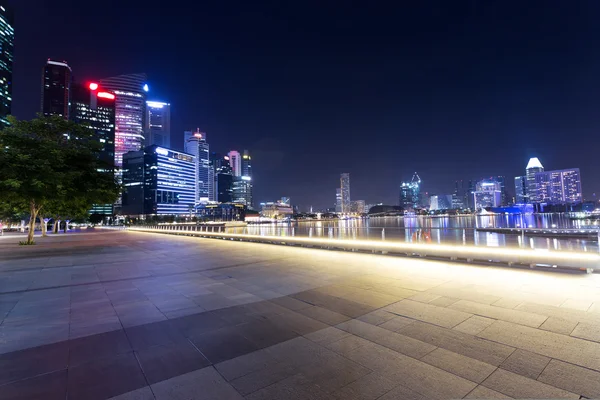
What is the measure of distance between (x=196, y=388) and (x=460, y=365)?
10.7 feet

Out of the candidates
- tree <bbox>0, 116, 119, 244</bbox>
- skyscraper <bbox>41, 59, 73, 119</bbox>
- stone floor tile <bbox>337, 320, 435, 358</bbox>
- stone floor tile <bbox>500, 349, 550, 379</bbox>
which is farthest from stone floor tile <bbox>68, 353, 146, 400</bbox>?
skyscraper <bbox>41, 59, 73, 119</bbox>

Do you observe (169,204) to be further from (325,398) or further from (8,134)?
(325,398)

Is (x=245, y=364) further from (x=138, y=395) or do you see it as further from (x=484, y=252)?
(x=484, y=252)

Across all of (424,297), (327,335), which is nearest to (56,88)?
(327,335)

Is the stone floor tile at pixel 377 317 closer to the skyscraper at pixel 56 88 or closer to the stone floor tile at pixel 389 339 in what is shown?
the stone floor tile at pixel 389 339

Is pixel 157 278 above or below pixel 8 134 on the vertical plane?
below

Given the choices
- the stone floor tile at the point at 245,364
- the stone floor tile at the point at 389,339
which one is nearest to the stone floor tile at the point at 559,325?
the stone floor tile at the point at 389,339

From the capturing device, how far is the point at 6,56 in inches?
4515

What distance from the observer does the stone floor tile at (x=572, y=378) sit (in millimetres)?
3186

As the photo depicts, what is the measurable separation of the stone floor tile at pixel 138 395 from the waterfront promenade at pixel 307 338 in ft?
0.07

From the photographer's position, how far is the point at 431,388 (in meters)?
3.27

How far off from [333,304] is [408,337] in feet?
6.89

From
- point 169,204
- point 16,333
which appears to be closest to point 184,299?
point 16,333

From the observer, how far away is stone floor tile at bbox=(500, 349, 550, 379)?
140 inches
